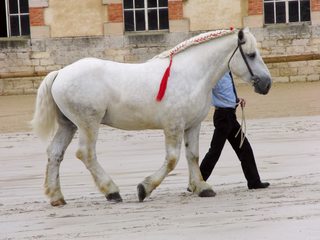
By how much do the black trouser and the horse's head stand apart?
638mm

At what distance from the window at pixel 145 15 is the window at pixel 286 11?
2.61 metres

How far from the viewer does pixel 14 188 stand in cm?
1340

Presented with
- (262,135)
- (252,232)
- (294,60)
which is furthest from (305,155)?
(294,60)

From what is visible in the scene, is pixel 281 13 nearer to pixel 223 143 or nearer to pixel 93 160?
pixel 223 143

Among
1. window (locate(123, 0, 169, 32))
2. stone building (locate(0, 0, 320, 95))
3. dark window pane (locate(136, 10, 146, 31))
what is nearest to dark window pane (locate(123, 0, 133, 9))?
window (locate(123, 0, 169, 32))

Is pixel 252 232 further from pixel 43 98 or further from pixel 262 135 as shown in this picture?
pixel 262 135

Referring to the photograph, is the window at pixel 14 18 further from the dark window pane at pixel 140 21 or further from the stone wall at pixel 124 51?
the dark window pane at pixel 140 21

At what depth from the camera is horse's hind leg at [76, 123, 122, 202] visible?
11398 millimetres

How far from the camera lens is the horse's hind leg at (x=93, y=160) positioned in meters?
11.4

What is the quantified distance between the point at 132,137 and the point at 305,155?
15.1 ft

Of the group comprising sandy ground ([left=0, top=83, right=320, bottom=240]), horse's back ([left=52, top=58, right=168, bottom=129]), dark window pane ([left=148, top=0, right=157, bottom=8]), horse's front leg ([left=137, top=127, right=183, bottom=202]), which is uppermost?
dark window pane ([left=148, top=0, right=157, bottom=8])

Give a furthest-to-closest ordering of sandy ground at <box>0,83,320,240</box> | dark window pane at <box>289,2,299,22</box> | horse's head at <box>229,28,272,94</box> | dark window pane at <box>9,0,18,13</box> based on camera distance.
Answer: dark window pane at <box>9,0,18,13</box>, dark window pane at <box>289,2,299,22</box>, horse's head at <box>229,28,272,94</box>, sandy ground at <box>0,83,320,240</box>

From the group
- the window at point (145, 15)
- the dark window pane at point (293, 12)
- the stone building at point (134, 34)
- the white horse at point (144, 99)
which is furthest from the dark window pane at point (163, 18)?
the white horse at point (144, 99)

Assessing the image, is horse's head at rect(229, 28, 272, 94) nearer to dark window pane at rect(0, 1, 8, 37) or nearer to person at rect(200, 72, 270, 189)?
person at rect(200, 72, 270, 189)
